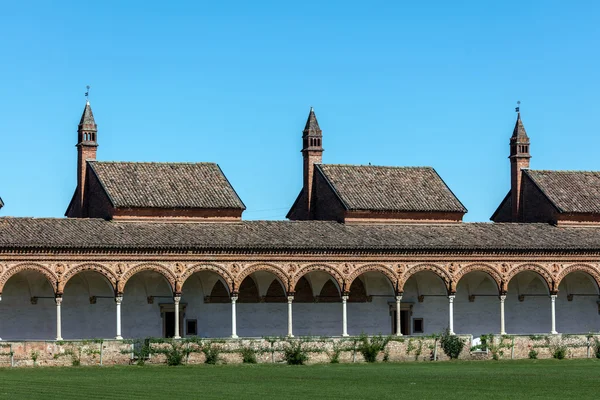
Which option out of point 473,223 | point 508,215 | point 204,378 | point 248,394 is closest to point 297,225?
point 473,223

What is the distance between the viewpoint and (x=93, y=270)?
54.0 metres

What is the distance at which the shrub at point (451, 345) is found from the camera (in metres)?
56.3

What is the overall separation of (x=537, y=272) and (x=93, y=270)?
63.7 feet

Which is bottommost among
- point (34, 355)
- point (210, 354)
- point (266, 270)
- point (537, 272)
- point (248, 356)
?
point (248, 356)

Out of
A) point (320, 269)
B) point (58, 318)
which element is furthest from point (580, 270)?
point (58, 318)

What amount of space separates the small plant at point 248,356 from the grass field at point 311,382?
52.4 inches

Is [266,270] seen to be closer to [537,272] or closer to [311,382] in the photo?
[537,272]

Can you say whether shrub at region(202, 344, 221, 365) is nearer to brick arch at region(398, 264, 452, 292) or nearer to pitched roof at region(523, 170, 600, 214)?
brick arch at region(398, 264, 452, 292)

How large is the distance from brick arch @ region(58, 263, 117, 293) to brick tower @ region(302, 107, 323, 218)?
12937 millimetres

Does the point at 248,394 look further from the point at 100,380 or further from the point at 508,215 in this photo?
the point at 508,215

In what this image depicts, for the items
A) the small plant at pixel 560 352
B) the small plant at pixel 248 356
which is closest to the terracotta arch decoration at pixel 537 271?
the small plant at pixel 560 352

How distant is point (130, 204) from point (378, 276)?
11.3 m

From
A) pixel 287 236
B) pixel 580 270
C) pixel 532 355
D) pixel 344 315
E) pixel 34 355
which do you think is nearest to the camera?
pixel 34 355

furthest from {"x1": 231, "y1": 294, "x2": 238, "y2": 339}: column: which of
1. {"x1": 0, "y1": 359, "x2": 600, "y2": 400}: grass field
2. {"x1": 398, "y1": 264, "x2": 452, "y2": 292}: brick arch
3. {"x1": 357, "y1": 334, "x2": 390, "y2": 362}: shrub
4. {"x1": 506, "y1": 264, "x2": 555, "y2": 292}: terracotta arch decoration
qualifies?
{"x1": 506, "y1": 264, "x2": 555, "y2": 292}: terracotta arch decoration
